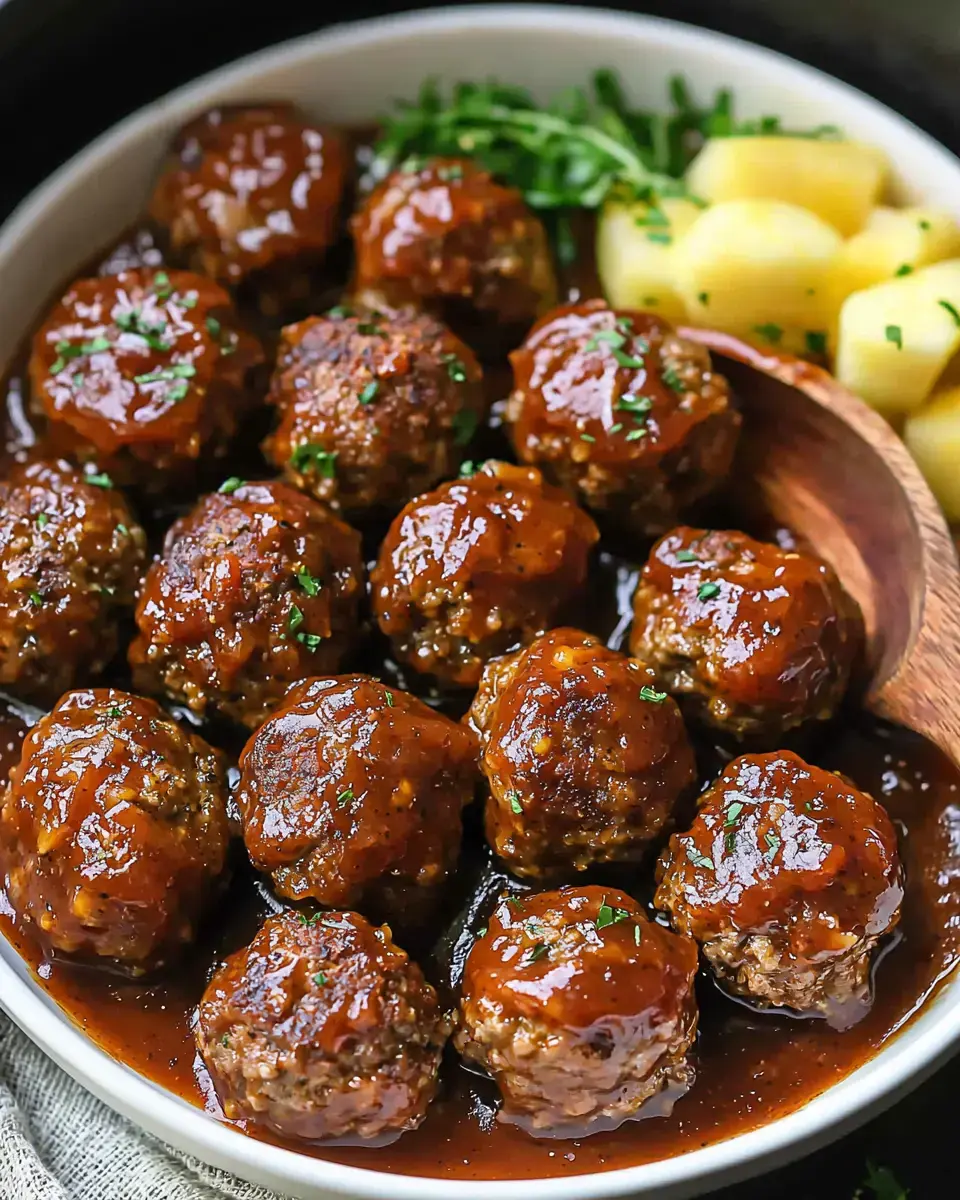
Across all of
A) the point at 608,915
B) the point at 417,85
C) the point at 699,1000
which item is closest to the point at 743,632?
the point at 608,915

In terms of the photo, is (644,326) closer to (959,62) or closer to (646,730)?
(646,730)

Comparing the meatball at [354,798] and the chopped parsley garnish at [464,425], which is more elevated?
the chopped parsley garnish at [464,425]

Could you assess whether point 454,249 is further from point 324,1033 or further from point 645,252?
point 324,1033

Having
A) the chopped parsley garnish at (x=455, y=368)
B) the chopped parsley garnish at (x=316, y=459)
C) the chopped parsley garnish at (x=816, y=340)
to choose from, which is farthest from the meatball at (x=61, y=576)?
the chopped parsley garnish at (x=816, y=340)

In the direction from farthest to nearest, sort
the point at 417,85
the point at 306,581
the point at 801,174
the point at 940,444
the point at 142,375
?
the point at 417,85 < the point at 801,174 < the point at 940,444 < the point at 142,375 < the point at 306,581

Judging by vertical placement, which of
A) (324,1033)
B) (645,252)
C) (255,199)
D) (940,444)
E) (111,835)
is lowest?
(324,1033)

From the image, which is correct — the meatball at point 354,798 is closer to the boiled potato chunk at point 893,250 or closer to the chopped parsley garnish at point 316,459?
the chopped parsley garnish at point 316,459
